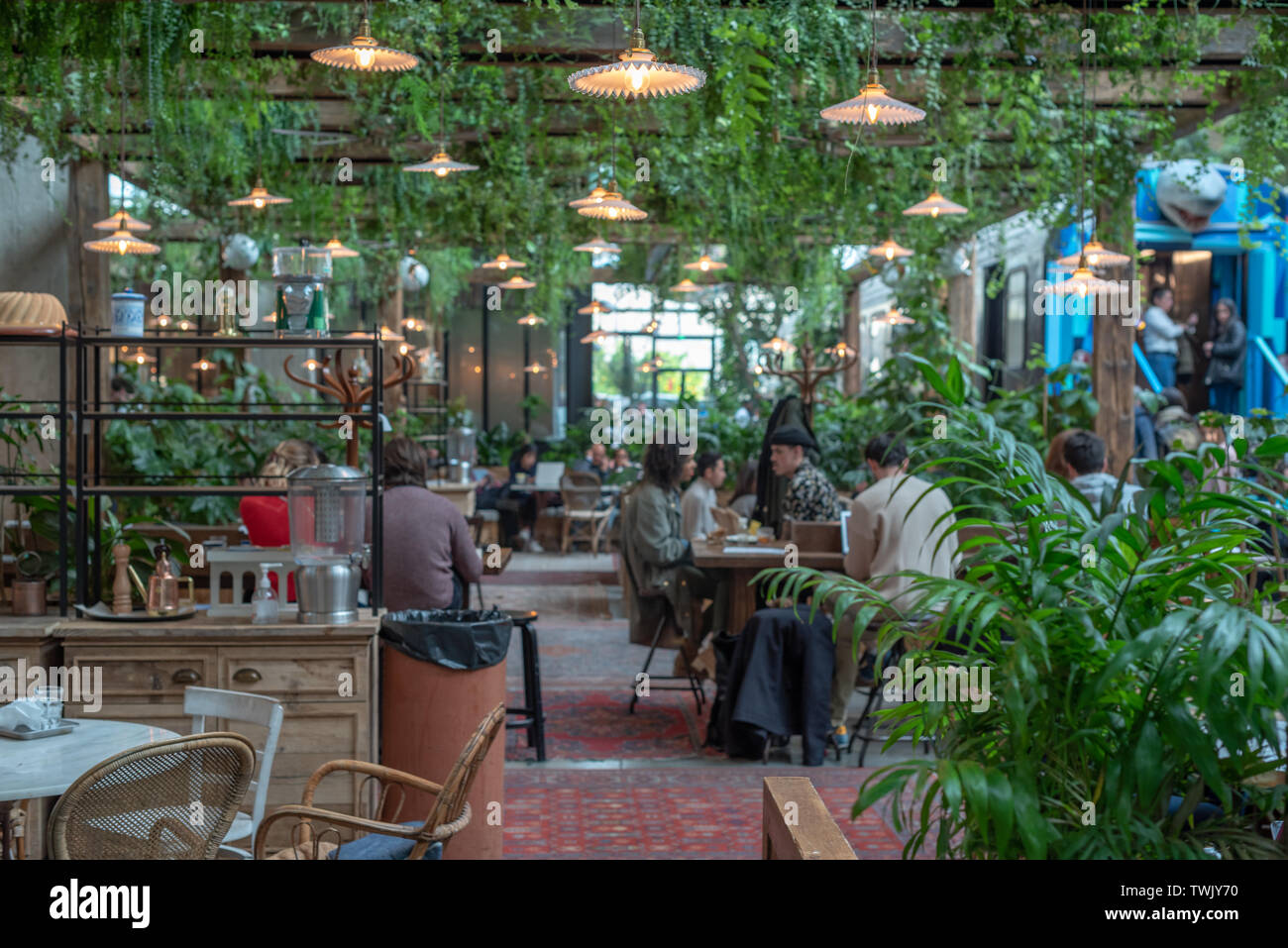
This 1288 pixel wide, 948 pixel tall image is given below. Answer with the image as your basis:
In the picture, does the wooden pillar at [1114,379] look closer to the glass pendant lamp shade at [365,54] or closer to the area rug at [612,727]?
the area rug at [612,727]

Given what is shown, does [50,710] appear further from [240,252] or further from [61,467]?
[240,252]

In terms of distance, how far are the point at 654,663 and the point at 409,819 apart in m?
4.06

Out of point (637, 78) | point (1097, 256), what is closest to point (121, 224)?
point (637, 78)

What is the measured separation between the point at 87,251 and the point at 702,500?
4.47 m

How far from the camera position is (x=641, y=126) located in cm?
701

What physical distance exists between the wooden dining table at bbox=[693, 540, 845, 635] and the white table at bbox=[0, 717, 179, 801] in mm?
3568

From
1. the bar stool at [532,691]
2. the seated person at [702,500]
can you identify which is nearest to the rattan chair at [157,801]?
the bar stool at [532,691]

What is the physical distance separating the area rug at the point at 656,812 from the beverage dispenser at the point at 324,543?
41.9 inches

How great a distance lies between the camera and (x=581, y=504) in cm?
1520

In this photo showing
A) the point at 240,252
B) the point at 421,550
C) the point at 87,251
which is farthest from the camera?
the point at 240,252

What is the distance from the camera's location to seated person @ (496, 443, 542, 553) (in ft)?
51.0

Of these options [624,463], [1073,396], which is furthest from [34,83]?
[624,463]

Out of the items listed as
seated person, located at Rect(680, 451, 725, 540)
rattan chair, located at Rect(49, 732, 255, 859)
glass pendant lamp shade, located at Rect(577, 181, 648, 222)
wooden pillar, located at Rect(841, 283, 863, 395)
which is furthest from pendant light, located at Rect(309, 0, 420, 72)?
wooden pillar, located at Rect(841, 283, 863, 395)
